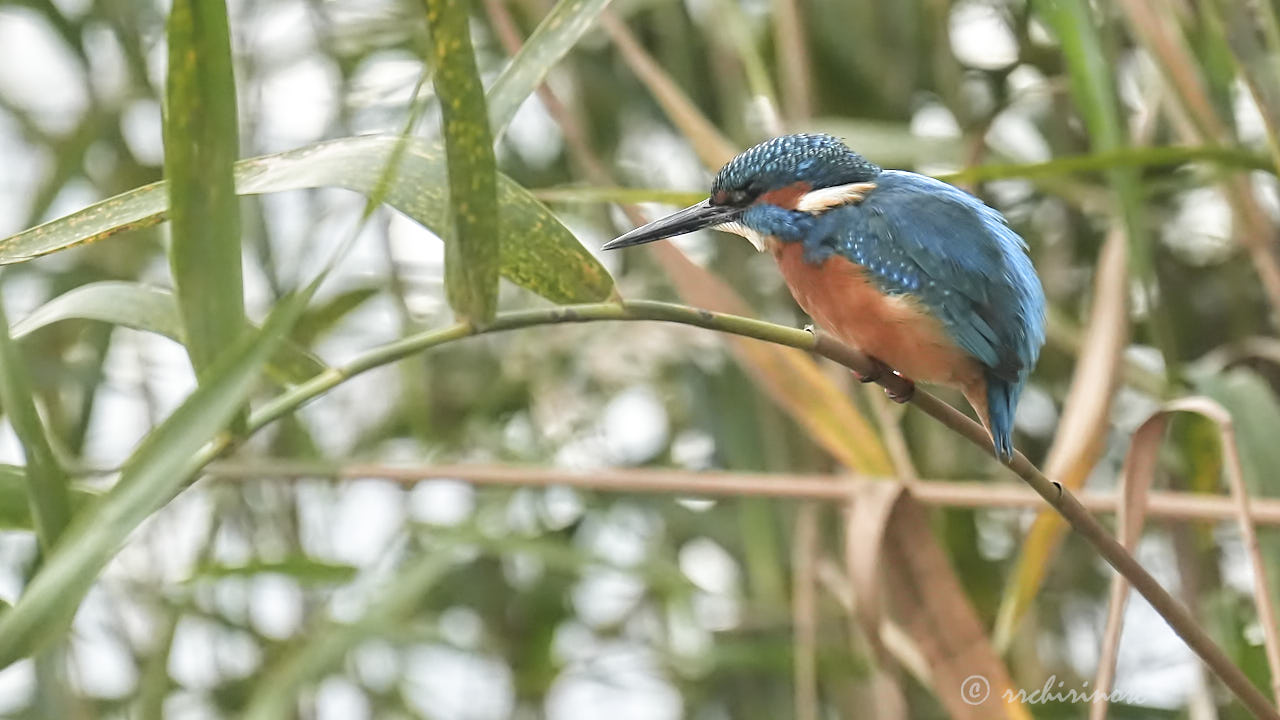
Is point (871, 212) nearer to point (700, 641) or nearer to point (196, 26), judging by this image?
point (196, 26)

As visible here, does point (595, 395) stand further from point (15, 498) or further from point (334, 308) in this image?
point (15, 498)

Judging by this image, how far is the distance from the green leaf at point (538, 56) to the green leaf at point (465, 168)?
0.12 metres

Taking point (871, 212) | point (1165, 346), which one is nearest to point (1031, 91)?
point (1165, 346)

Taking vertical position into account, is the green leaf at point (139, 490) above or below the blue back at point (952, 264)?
below

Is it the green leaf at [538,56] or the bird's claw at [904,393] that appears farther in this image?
the bird's claw at [904,393]

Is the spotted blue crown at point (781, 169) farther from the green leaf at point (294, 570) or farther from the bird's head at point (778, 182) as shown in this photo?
the green leaf at point (294, 570)

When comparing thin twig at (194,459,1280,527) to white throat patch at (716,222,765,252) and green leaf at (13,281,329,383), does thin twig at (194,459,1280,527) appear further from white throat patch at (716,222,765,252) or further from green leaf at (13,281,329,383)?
green leaf at (13,281,329,383)

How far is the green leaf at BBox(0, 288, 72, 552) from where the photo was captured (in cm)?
66

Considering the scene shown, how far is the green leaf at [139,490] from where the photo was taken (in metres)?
0.56

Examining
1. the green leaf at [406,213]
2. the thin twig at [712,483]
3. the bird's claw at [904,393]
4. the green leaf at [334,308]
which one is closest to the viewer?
the green leaf at [406,213]

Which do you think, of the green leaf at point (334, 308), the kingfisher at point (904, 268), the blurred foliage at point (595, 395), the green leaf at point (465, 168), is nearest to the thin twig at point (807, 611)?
the blurred foliage at point (595, 395)

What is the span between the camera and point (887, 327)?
3.24 feet

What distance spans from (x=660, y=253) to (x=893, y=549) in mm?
306

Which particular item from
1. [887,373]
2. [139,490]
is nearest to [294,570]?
[887,373]
